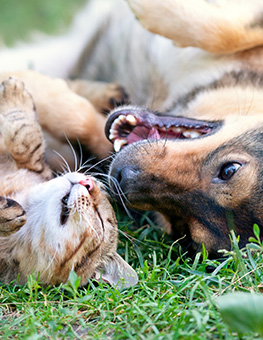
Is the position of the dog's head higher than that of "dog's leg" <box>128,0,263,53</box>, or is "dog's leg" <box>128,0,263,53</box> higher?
"dog's leg" <box>128,0,263,53</box>

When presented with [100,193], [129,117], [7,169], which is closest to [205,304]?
[100,193]

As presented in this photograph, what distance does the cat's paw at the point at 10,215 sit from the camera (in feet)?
11.2

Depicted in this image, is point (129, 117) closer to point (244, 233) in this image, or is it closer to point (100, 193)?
point (100, 193)

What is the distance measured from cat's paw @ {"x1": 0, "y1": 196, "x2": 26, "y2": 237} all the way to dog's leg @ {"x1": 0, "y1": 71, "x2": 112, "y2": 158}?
4.49ft

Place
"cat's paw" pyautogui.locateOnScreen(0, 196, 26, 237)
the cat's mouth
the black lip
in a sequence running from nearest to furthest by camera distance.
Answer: "cat's paw" pyautogui.locateOnScreen(0, 196, 26, 237)
the cat's mouth
the black lip

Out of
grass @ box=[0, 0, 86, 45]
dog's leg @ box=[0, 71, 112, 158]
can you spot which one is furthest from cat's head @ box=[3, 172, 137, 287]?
grass @ box=[0, 0, 86, 45]

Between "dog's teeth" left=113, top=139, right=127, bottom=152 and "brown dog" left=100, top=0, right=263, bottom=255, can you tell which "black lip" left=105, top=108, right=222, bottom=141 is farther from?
"dog's teeth" left=113, top=139, right=127, bottom=152

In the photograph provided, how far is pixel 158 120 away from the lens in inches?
160

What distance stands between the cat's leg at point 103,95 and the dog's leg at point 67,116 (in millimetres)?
323

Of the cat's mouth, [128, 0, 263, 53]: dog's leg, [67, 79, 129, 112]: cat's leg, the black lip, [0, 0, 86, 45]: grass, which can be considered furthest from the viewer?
[0, 0, 86, 45]: grass

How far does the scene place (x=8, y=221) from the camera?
11.2 ft

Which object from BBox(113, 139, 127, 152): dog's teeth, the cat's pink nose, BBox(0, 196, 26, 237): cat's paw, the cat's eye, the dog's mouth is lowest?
BBox(0, 196, 26, 237): cat's paw

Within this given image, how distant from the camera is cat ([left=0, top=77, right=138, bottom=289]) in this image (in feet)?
11.7

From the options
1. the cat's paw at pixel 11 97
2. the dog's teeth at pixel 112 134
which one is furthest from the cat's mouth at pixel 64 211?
the cat's paw at pixel 11 97
